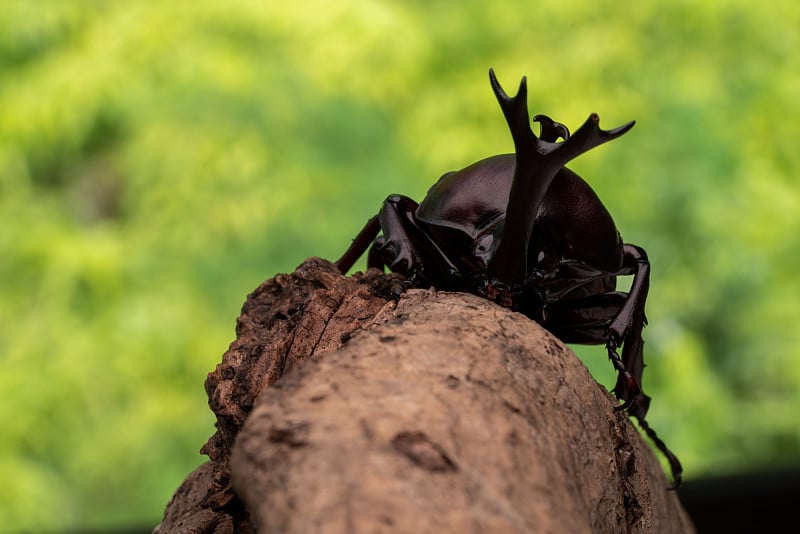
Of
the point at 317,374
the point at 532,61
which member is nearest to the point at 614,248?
the point at 317,374

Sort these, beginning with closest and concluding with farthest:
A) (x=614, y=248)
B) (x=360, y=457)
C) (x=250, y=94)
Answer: (x=360, y=457), (x=614, y=248), (x=250, y=94)

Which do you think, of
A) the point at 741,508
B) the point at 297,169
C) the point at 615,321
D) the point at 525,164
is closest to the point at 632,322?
the point at 615,321

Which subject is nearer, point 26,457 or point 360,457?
point 360,457

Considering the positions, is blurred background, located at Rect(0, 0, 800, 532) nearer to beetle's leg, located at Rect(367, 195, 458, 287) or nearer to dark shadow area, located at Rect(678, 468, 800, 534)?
dark shadow area, located at Rect(678, 468, 800, 534)

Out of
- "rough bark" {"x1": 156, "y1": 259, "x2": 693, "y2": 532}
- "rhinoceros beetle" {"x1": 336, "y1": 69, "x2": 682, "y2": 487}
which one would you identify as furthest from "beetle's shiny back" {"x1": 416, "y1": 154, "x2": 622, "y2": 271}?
"rough bark" {"x1": 156, "y1": 259, "x2": 693, "y2": 532}

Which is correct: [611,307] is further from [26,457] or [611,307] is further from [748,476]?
[26,457]

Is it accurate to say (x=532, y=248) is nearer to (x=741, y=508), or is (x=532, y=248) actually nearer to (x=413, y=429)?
Result: (x=413, y=429)

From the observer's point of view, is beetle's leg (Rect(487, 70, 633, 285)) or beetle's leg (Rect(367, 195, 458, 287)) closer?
beetle's leg (Rect(487, 70, 633, 285))
